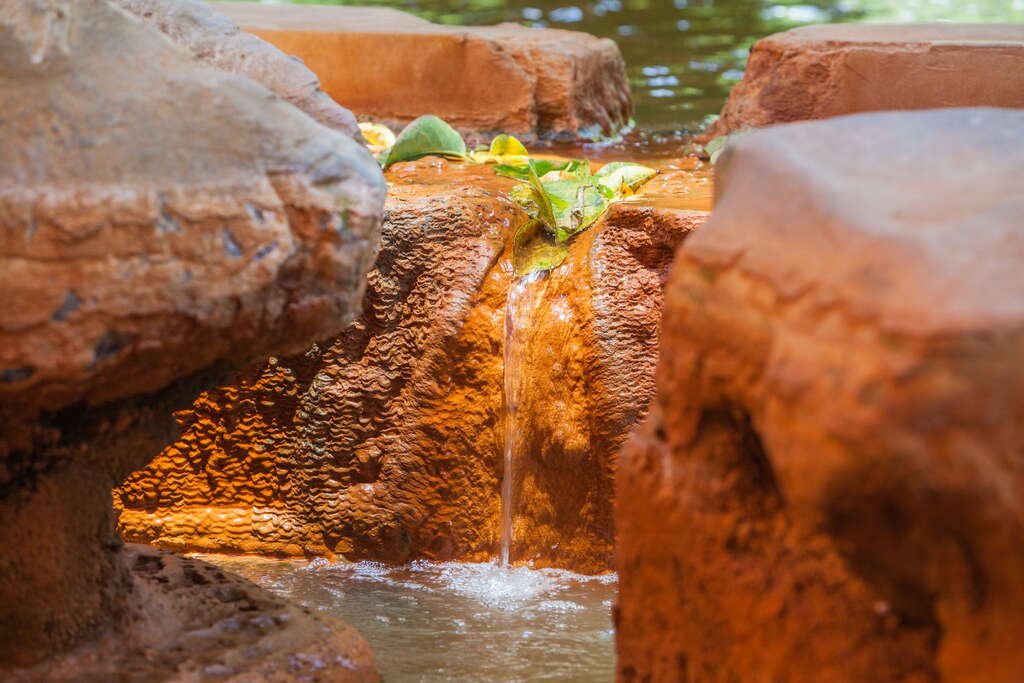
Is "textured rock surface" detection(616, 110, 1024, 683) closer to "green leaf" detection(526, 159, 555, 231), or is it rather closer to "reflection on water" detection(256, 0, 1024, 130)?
→ "green leaf" detection(526, 159, 555, 231)

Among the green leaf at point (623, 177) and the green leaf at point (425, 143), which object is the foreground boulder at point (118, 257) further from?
the green leaf at point (425, 143)

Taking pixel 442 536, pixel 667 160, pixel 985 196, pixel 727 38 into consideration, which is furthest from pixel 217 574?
pixel 727 38

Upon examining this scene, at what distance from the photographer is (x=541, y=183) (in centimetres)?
307

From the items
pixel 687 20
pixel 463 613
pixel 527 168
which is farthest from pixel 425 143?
pixel 687 20

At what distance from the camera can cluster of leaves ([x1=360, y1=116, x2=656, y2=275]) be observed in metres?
3.01

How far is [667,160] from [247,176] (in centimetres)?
244

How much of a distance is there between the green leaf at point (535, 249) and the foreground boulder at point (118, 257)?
43.5 inches

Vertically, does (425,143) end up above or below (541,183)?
above

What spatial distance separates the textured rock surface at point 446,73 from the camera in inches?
164

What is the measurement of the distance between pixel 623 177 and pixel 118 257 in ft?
6.21

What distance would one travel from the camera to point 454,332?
9.52ft

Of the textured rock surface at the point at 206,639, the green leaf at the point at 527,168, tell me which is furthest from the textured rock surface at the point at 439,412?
the textured rock surface at the point at 206,639

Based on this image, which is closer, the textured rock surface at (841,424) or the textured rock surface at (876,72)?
the textured rock surface at (841,424)

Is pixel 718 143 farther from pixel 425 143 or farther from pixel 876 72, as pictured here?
pixel 425 143
